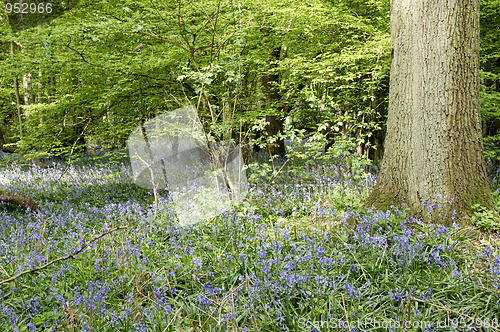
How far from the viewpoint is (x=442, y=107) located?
3.10m

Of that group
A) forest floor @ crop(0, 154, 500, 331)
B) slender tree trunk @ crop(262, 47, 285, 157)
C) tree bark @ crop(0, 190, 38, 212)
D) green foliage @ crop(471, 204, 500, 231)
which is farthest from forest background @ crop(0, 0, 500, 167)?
green foliage @ crop(471, 204, 500, 231)

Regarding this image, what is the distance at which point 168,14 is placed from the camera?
5.02m

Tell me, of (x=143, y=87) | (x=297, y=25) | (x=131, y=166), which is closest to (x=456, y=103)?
(x=297, y=25)

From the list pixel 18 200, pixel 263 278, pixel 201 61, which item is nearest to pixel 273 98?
pixel 201 61

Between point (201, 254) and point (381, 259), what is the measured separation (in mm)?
1729

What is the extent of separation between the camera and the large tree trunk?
3.08m

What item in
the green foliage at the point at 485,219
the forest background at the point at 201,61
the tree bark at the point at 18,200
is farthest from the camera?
the tree bark at the point at 18,200

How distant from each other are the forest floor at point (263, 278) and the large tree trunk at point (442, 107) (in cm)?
43

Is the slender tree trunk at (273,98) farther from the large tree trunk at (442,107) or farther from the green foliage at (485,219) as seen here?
the green foliage at (485,219)

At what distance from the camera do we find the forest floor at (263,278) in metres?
2.08

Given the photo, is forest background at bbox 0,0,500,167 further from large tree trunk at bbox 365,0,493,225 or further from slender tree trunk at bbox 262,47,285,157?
large tree trunk at bbox 365,0,493,225

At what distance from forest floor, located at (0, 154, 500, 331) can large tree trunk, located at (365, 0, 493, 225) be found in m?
0.43

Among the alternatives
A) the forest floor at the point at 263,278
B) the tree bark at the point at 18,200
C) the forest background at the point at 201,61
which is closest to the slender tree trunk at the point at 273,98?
the forest background at the point at 201,61

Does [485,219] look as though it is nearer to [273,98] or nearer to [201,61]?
[201,61]
